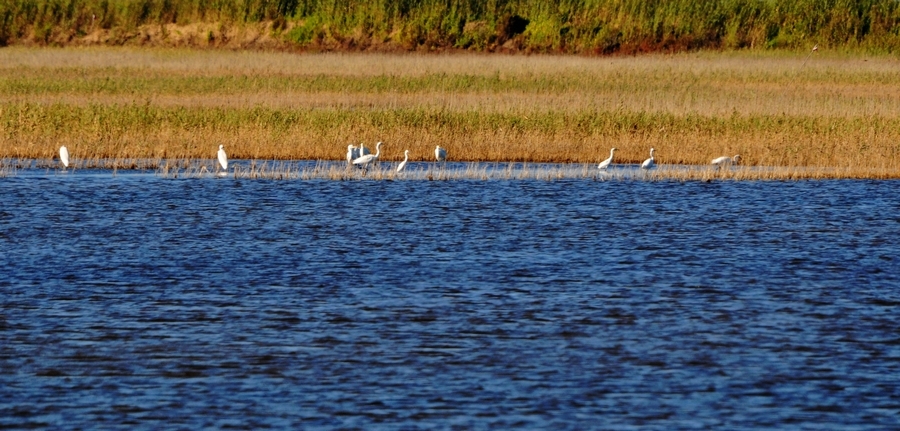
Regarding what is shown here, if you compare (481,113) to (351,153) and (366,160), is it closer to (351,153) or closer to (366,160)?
(351,153)

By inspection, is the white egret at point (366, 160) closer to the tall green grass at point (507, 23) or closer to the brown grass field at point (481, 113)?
the brown grass field at point (481, 113)

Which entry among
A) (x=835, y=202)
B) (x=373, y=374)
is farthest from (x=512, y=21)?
(x=373, y=374)

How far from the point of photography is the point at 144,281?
47.7 feet

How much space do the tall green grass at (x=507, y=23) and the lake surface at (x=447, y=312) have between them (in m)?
29.1

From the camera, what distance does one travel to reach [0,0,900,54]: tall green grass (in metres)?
50.5

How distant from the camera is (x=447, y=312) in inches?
500

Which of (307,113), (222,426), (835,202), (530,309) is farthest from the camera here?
(307,113)

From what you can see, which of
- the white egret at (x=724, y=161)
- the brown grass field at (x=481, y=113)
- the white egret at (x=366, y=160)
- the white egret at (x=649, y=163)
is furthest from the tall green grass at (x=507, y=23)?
the white egret at (x=366, y=160)

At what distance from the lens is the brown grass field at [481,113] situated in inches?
1067

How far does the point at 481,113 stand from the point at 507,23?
2433 cm

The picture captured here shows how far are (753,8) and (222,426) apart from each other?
4620 cm

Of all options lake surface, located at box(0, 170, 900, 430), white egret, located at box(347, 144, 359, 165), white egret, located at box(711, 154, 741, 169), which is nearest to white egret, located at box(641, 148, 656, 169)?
white egret, located at box(711, 154, 741, 169)

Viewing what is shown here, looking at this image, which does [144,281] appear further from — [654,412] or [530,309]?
[654,412]

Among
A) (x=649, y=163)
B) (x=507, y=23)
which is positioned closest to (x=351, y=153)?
(x=649, y=163)
